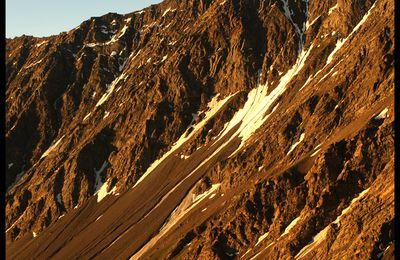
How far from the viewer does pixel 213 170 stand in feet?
539

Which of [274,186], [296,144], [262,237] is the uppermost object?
[296,144]

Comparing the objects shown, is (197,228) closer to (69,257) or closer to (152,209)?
(152,209)

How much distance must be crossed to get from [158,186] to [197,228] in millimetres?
41974

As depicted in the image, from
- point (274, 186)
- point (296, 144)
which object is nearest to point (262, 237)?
point (274, 186)

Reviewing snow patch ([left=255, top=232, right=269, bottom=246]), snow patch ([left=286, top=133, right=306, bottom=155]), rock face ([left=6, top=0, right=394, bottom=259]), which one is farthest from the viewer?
snow patch ([left=286, top=133, right=306, bottom=155])

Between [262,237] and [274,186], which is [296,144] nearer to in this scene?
[274,186]

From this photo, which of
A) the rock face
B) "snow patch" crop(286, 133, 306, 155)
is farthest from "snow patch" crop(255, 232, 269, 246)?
"snow patch" crop(286, 133, 306, 155)

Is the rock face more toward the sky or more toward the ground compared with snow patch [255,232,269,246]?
more toward the sky

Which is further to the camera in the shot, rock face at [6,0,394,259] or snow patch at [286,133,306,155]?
snow patch at [286,133,306,155]

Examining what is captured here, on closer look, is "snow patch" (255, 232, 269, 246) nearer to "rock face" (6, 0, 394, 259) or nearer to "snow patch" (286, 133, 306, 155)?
"rock face" (6, 0, 394, 259)

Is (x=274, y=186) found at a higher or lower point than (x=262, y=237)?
higher

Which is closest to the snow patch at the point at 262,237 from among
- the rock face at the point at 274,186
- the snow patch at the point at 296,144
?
the rock face at the point at 274,186

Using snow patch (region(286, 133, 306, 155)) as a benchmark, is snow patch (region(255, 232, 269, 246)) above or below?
below

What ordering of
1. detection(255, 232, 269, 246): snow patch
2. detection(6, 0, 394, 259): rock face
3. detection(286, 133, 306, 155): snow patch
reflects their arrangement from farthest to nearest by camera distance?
1. detection(286, 133, 306, 155): snow patch
2. detection(255, 232, 269, 246): snow patch
3. detection(6, 0, 394, 259): rock face
